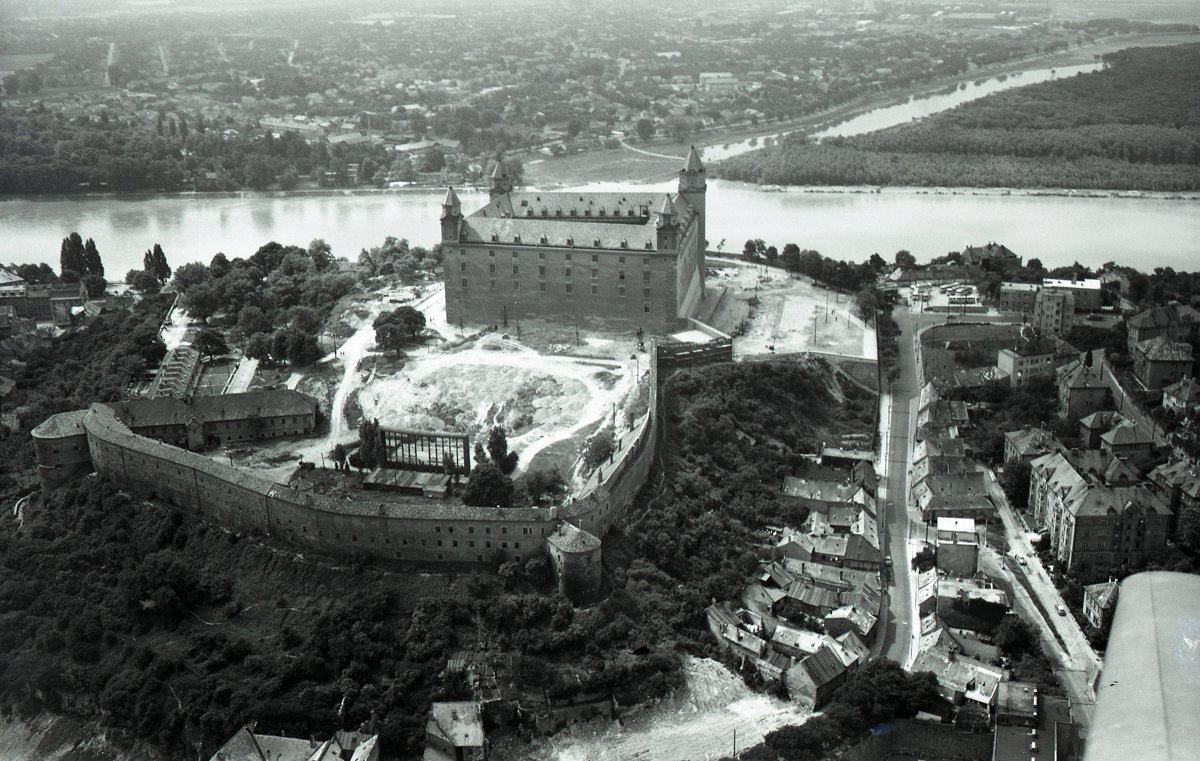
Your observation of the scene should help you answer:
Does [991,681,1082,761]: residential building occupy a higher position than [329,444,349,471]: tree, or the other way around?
[329,444,349,471]: tree

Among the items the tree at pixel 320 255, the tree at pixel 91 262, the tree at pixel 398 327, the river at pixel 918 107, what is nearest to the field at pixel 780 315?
the tree at pixel 398 327

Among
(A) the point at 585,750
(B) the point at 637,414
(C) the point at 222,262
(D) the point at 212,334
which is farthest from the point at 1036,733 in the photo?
(C) the point at 222,262

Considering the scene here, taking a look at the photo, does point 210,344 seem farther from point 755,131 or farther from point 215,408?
point 755,131

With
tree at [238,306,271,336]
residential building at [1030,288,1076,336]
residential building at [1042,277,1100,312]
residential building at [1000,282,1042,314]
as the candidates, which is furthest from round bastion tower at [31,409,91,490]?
residential building at [1042,277,1100,312]

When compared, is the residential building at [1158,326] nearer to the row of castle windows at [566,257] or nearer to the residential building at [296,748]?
the row of castle windows at [566,257]

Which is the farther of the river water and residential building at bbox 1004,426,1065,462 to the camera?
the river water

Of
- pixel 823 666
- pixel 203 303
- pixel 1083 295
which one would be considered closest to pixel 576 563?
pixel 823 666

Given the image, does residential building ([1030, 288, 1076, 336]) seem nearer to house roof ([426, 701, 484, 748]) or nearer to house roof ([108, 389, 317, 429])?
house roof ([108, 389, 317, 429])
